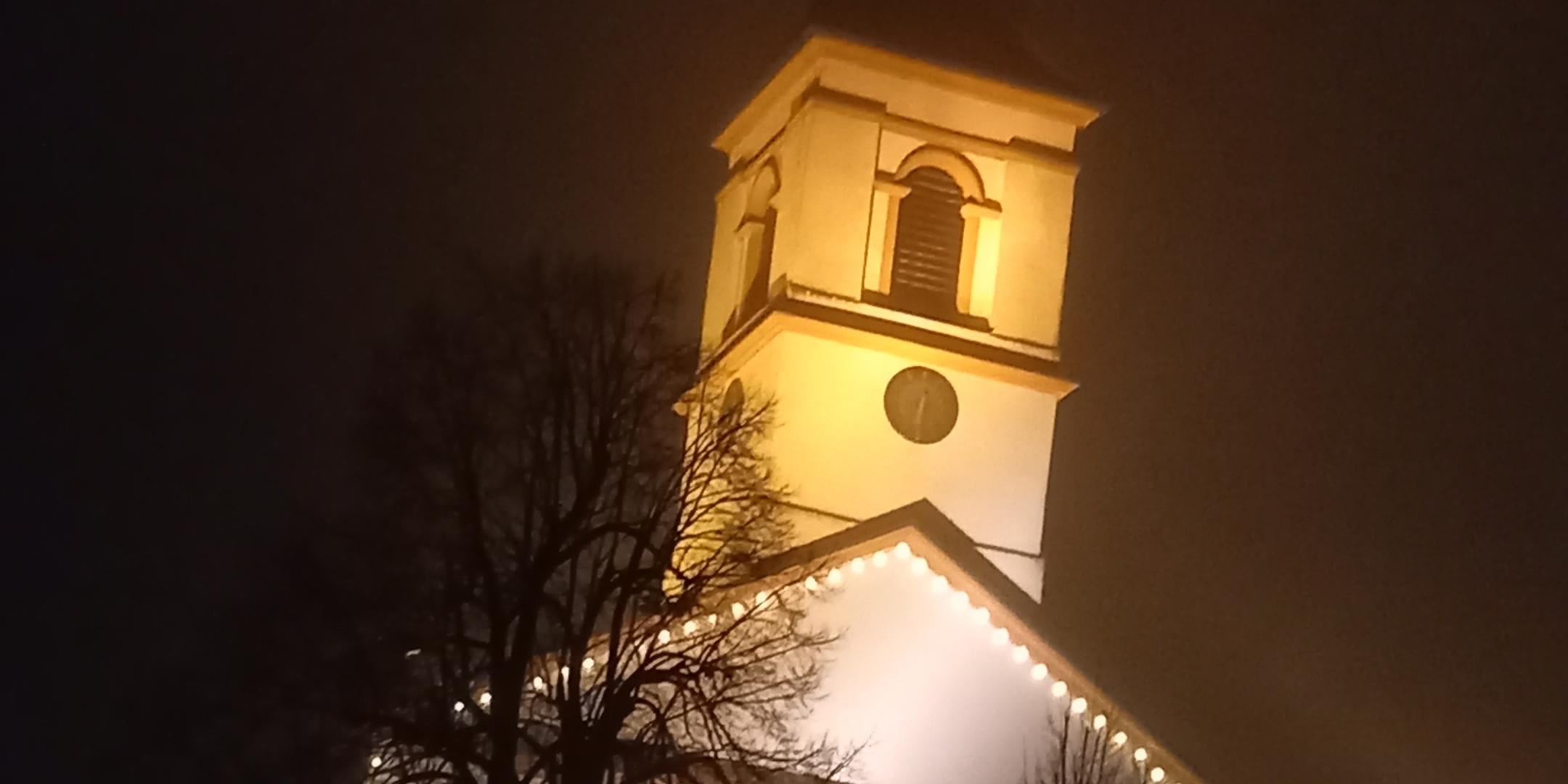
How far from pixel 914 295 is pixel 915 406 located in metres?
1.43

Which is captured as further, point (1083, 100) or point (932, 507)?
point (1083, 100)

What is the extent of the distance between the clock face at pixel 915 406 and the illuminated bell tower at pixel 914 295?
0.06 ft

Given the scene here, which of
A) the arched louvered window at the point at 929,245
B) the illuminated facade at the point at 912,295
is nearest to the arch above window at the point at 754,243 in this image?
the illuminated facade at the point at 912,295

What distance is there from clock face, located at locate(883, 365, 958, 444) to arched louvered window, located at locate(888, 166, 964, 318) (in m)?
0.89

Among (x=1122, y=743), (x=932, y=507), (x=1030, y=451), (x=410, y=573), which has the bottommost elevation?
(x=410, y=573)

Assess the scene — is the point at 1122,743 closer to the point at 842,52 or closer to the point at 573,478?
the point at 573,478

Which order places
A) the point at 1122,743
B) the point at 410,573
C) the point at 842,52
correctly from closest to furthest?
the point at 410,573
the point at 1122,743
the point at 842,52

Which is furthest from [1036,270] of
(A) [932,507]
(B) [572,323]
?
(B) [572,323]

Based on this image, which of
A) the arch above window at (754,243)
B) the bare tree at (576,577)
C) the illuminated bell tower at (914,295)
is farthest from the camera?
the arch above window at (754,243)

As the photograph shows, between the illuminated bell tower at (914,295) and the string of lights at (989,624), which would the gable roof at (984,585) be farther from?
the illuminated bell tower at (914,295)

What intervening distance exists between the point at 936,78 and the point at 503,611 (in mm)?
13722

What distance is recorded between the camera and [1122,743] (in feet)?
92.9

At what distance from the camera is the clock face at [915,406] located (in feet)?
113

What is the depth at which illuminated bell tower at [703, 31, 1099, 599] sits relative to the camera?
34406 mm
